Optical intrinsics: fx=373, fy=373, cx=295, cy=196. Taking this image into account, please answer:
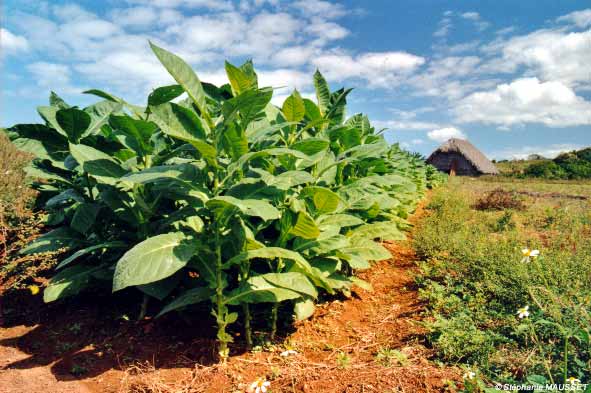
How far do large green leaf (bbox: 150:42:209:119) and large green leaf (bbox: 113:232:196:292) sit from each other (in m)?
0.74

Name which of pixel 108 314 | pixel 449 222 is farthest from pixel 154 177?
pixel 449 222

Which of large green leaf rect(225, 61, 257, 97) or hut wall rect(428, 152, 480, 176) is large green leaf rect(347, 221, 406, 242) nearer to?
large green leaf rect(225, 61, 257, 97)

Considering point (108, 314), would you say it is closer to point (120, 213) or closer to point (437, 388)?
point (120, 213)

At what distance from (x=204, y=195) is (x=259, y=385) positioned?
3.77ft

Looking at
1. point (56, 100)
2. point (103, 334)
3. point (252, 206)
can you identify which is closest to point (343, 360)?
point (252, 206)

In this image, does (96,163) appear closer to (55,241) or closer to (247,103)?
(55,241)

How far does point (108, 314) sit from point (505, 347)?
9.90 ft

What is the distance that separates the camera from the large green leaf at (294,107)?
105 inches

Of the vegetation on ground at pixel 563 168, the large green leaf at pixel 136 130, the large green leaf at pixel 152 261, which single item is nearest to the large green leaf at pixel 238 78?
the large green leaf at pixel 136 130

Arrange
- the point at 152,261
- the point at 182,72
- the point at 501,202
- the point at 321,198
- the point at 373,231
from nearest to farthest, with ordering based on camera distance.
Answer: the point at 152,261 < the point at 182,72 < the point at 321,198 < the point at 373,231 < the point at 501,202

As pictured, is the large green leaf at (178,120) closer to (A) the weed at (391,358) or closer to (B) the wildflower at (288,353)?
(B) the wildflower at (288,353)

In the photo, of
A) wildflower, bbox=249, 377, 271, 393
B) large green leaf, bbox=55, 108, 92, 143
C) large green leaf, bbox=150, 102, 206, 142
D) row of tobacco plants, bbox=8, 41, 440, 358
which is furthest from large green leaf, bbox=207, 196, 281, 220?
large green leaf, bbox=55, 108, 92, 143

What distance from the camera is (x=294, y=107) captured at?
2.71 meters

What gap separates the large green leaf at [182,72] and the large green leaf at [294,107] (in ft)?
2.39
